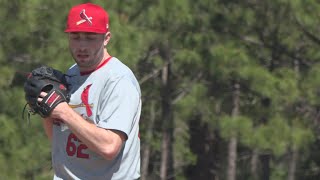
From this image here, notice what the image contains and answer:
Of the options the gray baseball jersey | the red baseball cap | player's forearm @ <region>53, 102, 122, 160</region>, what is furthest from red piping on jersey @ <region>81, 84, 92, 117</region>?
the red baseball cap

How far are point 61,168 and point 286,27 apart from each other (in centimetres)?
856

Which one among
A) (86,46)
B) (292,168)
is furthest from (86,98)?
(292,168)

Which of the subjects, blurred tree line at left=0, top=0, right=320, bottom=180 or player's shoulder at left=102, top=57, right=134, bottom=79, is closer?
player's shoulder at left=102, top=57, right=134, bottom=79

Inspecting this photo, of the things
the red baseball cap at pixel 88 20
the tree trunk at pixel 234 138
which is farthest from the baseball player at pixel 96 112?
the tree trunk at pixel 234 138

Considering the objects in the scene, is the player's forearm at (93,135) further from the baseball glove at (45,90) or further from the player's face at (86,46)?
the player's face at (86,46)

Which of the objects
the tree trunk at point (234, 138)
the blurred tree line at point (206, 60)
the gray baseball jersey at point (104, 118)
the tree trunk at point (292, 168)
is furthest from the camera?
the tree trunk at point (292, 168)

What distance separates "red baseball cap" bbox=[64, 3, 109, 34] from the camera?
2.89 meters

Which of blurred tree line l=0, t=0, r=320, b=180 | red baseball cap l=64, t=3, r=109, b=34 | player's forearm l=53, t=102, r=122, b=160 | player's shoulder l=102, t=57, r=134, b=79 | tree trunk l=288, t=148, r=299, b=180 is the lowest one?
tree trunk l=288, t=148, r=299, b=180

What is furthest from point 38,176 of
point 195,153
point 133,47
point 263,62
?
point 195,153

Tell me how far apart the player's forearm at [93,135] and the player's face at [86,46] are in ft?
0.67

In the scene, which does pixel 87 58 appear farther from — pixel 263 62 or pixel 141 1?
pixel 263 62

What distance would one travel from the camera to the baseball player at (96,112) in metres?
2.83

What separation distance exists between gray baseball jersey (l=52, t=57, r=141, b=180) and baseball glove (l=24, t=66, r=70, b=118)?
0.27 ft

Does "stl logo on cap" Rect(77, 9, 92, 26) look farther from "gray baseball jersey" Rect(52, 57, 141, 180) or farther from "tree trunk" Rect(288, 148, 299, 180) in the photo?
"tree trunk" Rect(288, 148, 299, 180)
